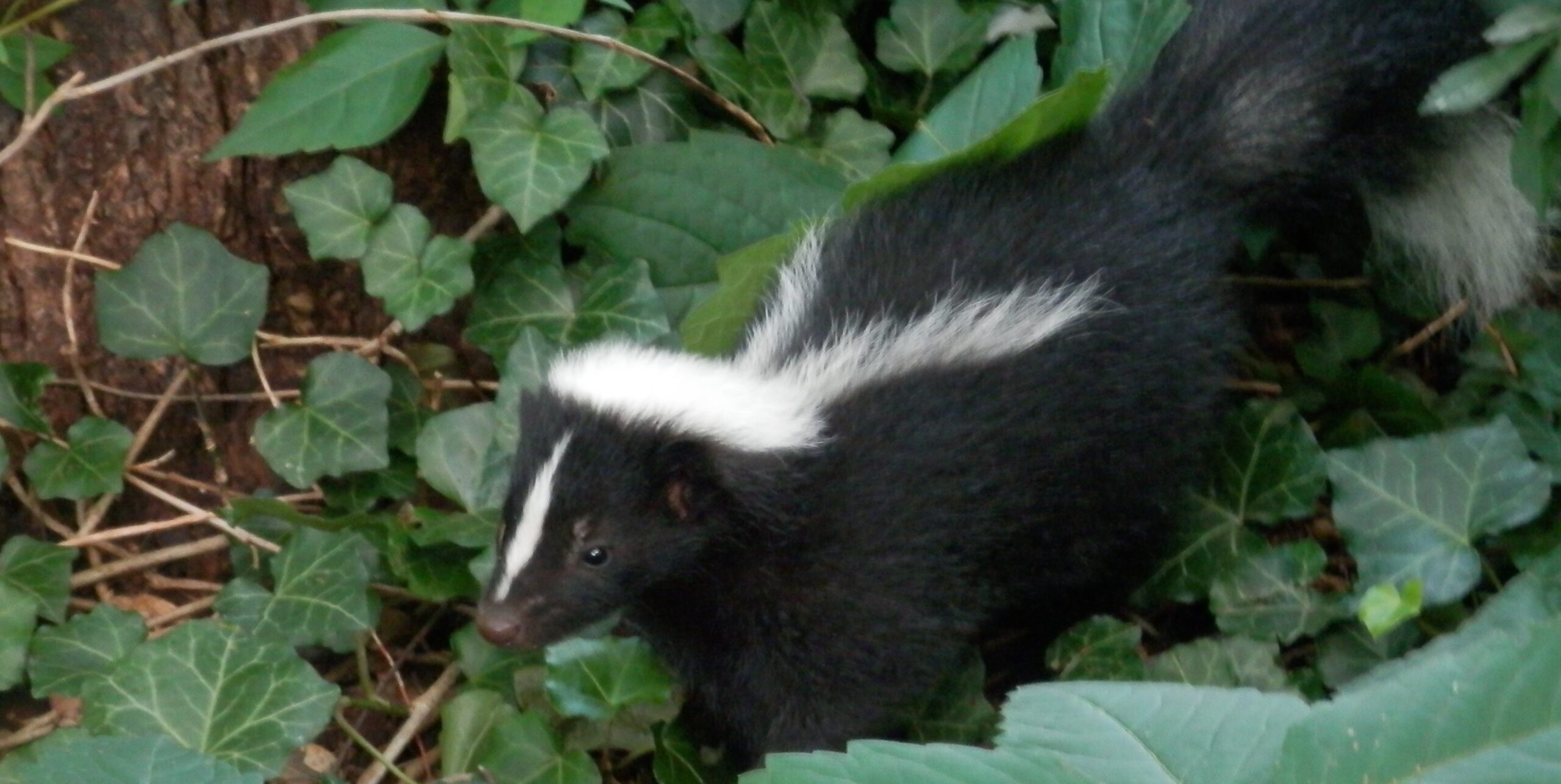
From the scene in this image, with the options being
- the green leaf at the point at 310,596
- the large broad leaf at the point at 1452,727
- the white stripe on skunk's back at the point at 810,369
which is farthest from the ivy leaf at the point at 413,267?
the large broad leaf at the point at 1452,727

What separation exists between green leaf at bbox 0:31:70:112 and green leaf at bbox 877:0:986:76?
174 centimetres

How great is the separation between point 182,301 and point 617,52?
1.05 meters

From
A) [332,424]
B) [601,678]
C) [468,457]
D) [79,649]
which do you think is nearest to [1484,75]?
[601,678]

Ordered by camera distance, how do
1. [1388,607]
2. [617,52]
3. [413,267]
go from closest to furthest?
1. [1388,607]
2. [413,267]
3. [617,52]

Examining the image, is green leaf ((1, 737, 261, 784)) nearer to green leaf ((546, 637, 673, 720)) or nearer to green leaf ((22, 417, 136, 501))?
green leaf ((546, 637, 673, 720))

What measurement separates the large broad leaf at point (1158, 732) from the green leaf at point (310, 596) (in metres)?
1.82

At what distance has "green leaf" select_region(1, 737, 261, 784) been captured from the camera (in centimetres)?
234

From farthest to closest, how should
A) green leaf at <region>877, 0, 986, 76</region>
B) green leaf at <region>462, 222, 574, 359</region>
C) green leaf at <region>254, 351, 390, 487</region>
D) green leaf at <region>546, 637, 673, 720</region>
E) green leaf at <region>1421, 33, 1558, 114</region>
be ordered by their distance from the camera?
green leaf at <region>877, 0, 986, 76</region>, green leaf at <region>462, 222, 574, 359</region>, green leaf at <region>254, 351, 390, 487</region>, green leaf at <region>546, 637, 673, 720</region>, green leaf at <region>1421, 33, 1558, 114</region>

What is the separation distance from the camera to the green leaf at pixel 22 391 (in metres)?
3.08

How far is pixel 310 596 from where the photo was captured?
3.07 m

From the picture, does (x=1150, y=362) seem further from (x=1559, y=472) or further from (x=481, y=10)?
(x=481, y=10)

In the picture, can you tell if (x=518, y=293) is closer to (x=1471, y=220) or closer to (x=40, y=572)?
(x=40, y=572)

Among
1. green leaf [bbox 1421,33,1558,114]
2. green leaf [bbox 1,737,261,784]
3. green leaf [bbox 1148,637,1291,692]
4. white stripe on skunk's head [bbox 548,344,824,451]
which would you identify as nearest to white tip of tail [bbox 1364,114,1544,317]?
green leaf [bbox 1421,33,1558,114]

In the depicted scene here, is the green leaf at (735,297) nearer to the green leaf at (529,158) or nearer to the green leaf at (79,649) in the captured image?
the green leaf at (529,158)
